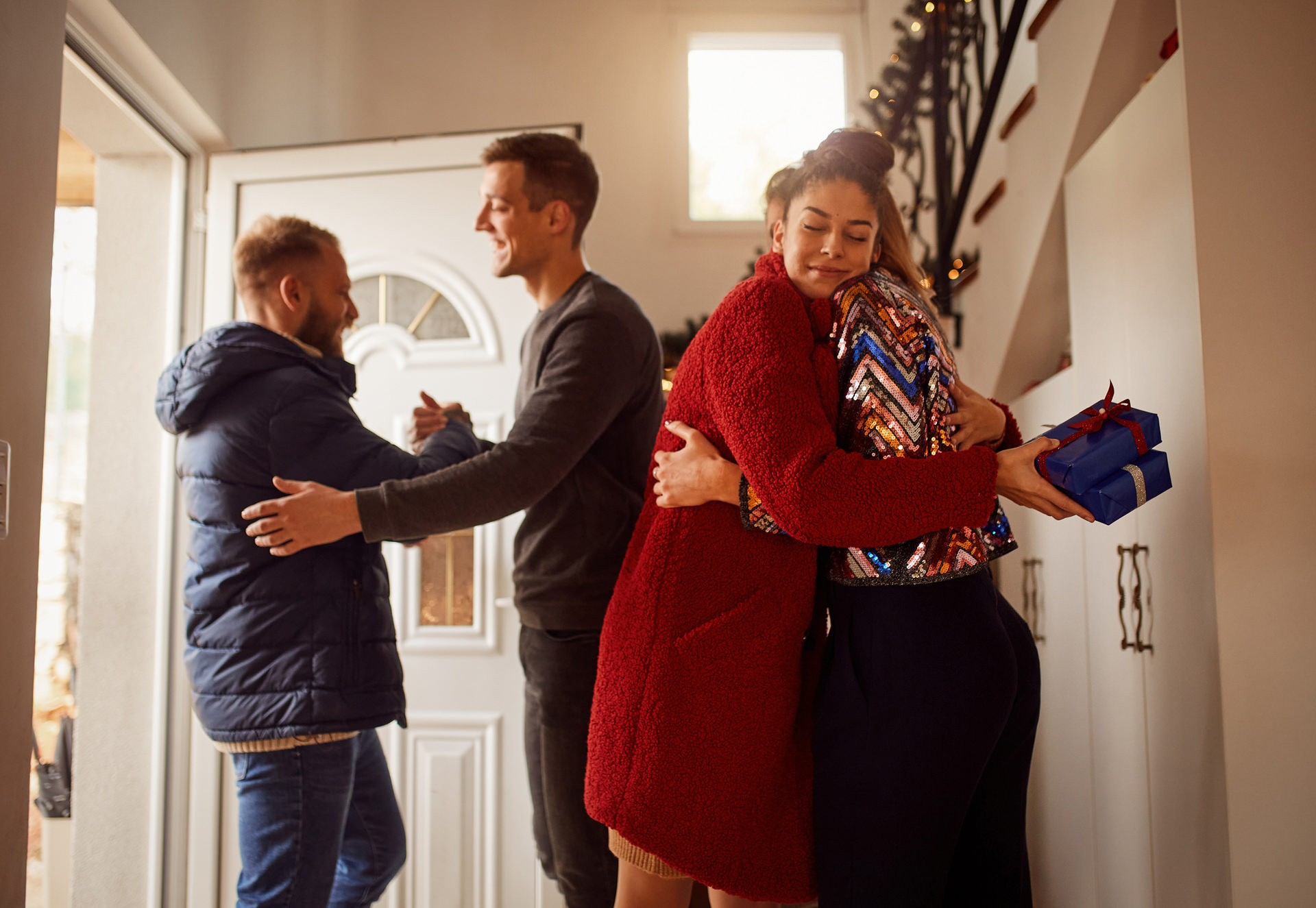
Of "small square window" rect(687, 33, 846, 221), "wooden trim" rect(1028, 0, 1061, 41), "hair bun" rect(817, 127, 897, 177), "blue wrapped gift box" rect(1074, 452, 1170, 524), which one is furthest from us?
"small square window" rect(687, 33, 846, 221)

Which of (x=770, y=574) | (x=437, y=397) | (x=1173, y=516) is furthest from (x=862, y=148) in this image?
(x=437, y=397)

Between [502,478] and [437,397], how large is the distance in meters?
0.93

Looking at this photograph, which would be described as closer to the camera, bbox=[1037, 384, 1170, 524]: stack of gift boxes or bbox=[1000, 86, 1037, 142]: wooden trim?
bbox=[1037, 384, 1170, 524]: stack of gift boxes

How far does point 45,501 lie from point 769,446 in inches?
154

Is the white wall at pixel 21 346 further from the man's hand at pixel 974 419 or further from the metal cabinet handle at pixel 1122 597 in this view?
the metal cabinet handle at pixel 1122 597

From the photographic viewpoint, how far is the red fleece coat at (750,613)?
3.57 feet

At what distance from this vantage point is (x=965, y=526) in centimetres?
111

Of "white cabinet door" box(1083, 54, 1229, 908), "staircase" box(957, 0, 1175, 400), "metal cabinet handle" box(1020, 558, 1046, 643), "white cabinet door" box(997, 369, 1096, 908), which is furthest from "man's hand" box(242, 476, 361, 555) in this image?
"metal cabinet handle" box(1020, 558, 1046, 643)

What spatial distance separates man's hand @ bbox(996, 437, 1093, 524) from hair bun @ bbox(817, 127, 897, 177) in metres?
0.42

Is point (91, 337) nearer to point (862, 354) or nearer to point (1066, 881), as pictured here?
point (862, 354)

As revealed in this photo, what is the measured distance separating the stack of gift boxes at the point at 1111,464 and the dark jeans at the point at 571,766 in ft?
2.88

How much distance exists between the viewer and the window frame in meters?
3.63

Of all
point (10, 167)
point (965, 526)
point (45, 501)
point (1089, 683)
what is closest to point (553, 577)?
point (965, 526)

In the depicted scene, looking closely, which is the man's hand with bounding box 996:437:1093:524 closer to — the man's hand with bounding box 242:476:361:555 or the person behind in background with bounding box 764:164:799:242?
the person behind in background with bounding box 764:164:799:242
